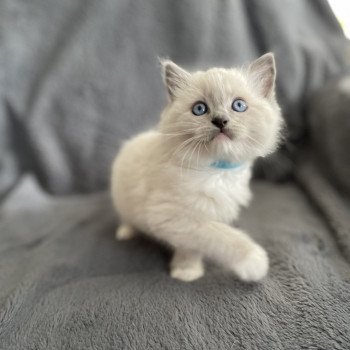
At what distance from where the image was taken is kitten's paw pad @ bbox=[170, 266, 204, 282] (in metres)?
0.92

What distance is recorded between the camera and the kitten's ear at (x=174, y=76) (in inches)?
34.1

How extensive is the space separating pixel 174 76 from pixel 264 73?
0.22 meters

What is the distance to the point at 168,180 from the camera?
0.89m

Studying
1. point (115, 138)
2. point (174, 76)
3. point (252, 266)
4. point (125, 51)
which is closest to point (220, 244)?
point (252, 266)

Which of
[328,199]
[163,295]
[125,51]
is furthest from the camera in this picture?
[125,51]

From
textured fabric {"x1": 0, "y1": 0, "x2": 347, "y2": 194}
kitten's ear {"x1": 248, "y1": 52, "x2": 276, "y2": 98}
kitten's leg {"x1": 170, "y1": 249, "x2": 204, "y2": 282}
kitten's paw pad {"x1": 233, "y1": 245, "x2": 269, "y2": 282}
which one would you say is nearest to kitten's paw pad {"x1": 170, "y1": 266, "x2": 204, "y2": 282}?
kitten's leg {"x1": 170, "y1": 249, "x2": 204, "y2": 282}

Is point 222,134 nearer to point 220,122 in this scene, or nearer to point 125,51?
point 220,122

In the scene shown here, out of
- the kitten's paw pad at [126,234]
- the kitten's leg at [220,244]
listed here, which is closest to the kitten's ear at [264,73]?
the kitten's leg at [220,244]

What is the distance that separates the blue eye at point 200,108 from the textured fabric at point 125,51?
60 cm

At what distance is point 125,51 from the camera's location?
1.39m

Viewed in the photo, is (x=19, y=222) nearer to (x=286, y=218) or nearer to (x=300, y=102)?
(x=286, y=218)

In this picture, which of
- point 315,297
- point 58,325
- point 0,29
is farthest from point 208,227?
point 0,29

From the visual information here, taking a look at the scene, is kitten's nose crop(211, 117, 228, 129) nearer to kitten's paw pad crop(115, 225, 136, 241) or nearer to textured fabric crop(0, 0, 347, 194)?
kitten's paw pad crop(115, 225, 136, 241)

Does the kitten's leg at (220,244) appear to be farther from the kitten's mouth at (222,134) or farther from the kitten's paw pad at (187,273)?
the kitten's mouth at (222,134)
